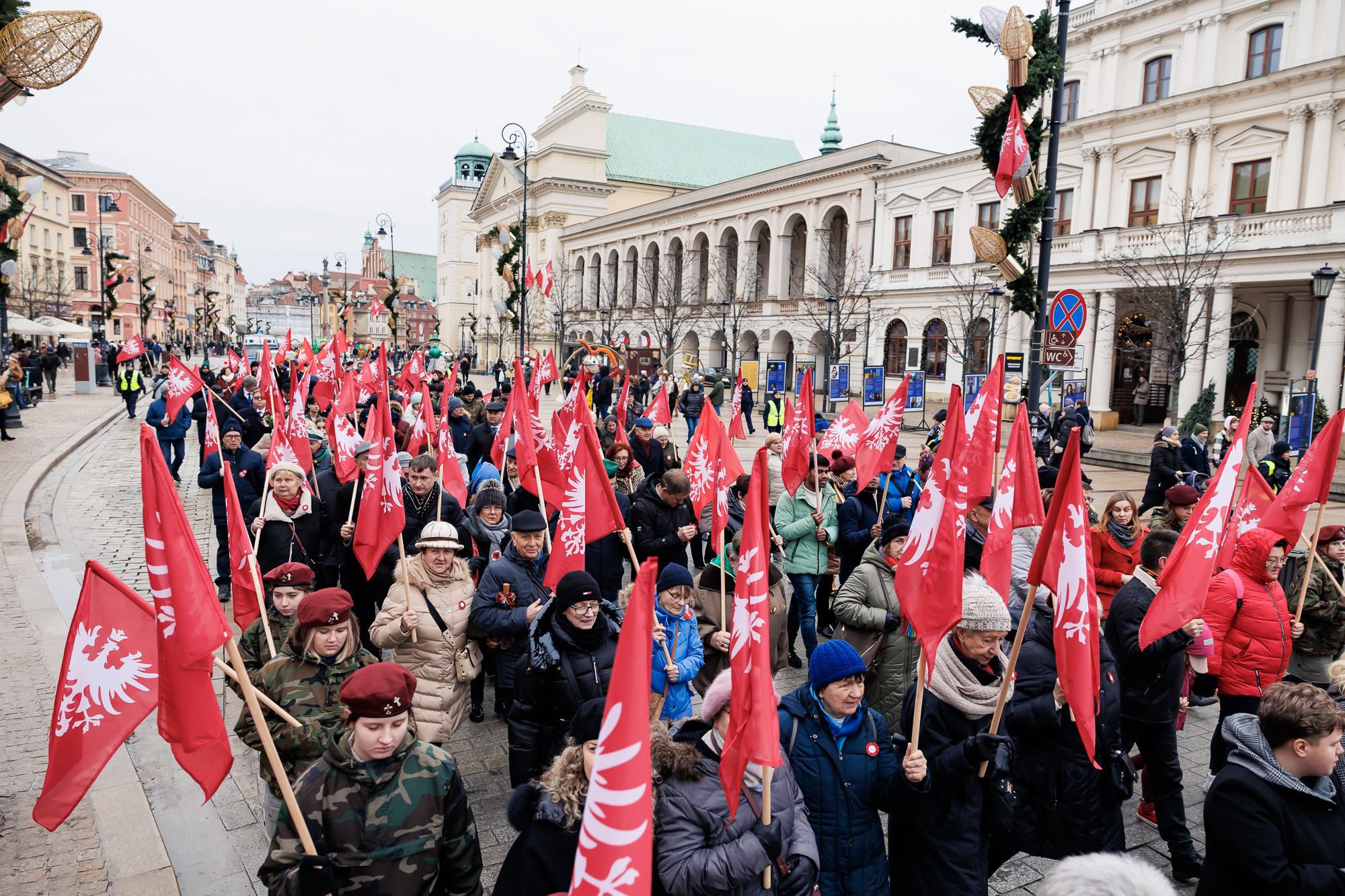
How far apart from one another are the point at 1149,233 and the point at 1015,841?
98.8 ft

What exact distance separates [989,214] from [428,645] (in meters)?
36.5

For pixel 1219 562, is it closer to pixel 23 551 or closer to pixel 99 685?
pixel 99 685

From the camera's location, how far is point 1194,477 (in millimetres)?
11305

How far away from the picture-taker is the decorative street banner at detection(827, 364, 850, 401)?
89.4 ft

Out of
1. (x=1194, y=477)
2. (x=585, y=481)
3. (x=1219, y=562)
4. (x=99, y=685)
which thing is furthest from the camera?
(x=1194, y=477)

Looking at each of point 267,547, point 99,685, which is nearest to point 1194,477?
point 267,547

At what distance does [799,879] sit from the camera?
2.96 meters

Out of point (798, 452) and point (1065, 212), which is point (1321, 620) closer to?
point (798, 452)

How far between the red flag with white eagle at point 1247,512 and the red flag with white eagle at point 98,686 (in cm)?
534

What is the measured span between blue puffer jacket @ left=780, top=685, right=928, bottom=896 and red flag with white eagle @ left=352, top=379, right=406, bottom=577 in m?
3.67

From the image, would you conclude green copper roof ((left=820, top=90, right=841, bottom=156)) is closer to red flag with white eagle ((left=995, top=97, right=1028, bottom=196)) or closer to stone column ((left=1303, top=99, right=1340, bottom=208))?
stone column ((left=1303, top=99, right=1340, bottom=208))

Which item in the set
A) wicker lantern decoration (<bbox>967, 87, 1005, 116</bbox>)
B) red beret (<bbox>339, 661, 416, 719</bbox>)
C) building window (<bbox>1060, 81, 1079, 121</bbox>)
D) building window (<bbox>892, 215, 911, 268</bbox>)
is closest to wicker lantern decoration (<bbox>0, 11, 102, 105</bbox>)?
red beret (<bbox>339, 661, 416, 719</bbox>)

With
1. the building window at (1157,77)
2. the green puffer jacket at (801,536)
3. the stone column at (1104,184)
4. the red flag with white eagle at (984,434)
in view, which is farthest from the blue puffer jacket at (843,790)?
the building window at (1157,77)

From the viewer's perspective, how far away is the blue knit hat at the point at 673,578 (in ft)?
15.5
